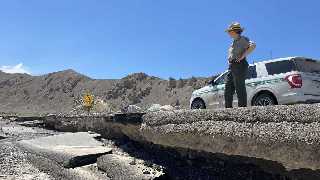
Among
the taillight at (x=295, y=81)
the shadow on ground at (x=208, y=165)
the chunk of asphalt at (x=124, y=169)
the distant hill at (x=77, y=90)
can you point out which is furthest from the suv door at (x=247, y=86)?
the distant hill at (x=77, y=90)

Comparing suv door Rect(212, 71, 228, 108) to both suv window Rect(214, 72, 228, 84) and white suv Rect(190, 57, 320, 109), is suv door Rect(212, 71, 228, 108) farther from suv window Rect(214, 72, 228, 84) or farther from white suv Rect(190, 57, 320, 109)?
white suv Rect(190, 57, 320, 109)

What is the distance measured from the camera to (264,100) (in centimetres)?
1162

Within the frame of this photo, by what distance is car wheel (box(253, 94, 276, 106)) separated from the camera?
11.4 meters

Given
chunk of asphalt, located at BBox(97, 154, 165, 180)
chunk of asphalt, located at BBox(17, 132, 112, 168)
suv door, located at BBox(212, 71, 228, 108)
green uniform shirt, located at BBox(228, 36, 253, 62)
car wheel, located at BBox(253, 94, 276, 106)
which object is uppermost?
green uniform shirt, located at BBox(228, 36, 253, 62)

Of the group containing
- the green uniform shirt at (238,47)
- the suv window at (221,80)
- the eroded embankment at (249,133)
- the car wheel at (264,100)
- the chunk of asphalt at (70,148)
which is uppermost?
the green uniform shirt at (238,47)

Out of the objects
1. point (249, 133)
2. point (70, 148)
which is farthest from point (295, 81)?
point (249, 133)

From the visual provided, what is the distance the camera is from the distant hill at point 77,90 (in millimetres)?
44812

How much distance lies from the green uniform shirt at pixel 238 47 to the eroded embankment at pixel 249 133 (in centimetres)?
178

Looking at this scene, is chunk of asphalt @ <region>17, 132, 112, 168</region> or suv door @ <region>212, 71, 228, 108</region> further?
suv door @ <region>212, 71, 228, 108</region>

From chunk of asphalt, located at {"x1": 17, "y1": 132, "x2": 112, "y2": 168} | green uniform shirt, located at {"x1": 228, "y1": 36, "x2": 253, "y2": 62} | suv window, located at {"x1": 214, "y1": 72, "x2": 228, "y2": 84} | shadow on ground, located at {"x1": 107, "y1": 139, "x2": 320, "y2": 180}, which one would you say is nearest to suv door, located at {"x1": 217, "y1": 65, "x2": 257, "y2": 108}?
suv window, located at {"x1": 214, "y1": 72, "x2": 228, "y2": 84}

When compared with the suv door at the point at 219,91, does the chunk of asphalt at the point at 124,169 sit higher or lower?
lower

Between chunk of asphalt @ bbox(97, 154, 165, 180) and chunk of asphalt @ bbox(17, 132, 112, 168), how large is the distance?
0.99ft

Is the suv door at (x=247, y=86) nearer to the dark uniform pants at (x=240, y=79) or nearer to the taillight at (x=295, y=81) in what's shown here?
the taillight at (x=295, y=81)

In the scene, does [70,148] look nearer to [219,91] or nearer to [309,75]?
[309,75]
